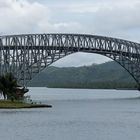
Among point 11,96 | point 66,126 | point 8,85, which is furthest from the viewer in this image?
point 11,96

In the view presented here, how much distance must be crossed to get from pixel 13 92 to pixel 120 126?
59.4 m

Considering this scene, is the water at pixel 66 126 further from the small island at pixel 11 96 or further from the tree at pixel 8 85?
the tree at pixel 8 85

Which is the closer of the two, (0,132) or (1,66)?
(0,132)

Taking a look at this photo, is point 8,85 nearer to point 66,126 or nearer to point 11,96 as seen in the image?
point 11,96

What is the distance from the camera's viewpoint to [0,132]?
7656 centimetres

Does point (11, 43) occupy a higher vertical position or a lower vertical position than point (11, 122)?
higher

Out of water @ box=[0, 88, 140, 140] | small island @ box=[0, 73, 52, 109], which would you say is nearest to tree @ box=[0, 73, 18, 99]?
small island @ box=[0, 73, 52, 109]

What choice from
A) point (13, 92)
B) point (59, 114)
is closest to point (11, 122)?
point (59, 114)

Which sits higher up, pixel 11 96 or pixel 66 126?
pixel 11 96

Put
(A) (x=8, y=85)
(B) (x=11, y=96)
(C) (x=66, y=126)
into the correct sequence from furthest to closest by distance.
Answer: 1. (B) (x=11, y=96)
2. (A) (x=8, y=85)
3. (C) (x=66, y=126)

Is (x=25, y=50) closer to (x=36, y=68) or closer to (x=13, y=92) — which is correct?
(x=36, y=68)

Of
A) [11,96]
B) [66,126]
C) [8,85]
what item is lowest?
[66,126]

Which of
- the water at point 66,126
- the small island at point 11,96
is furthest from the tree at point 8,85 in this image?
the water at point 66,126

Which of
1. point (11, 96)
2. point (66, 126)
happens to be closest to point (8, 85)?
point (11, 96)
